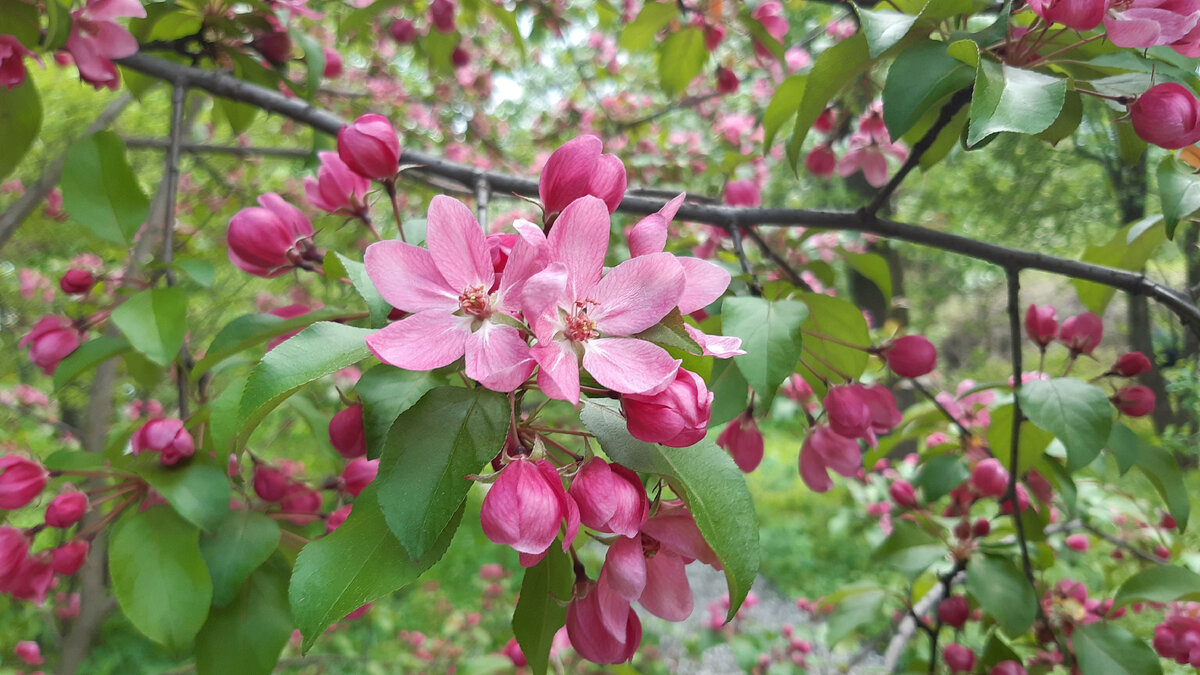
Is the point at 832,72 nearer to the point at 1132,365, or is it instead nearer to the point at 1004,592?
the point at 1132,365

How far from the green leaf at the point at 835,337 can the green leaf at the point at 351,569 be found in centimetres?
54

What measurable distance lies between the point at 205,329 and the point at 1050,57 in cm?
326

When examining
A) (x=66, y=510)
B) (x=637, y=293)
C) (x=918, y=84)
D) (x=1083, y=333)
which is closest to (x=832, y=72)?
(x=918, y=84)

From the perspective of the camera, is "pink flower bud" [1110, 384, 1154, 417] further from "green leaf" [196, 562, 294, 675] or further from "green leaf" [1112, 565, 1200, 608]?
"green leaf" [196, 562, 294, 675]

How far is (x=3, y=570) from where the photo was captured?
2.42 ft

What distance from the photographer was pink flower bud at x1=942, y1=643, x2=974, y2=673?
111cm

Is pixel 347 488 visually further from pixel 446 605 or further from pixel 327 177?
pixel 446 605

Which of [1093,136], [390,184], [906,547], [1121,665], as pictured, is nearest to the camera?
[390,184]

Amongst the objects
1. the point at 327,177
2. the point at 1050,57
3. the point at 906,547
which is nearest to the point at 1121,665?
the point at 906,547

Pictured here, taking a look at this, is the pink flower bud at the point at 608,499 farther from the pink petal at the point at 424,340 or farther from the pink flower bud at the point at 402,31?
the pink flower bud at the point at 402,31

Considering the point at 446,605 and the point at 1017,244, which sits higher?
the point at 1017,244

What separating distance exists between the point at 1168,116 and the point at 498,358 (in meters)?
0.66

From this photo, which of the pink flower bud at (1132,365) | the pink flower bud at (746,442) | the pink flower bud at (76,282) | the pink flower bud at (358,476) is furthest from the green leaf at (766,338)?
the pink flower bud at (76,282)

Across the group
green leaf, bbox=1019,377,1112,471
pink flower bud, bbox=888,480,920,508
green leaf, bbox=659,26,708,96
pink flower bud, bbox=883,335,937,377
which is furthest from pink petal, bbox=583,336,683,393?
green leaf, bbox=659,26,708,96
